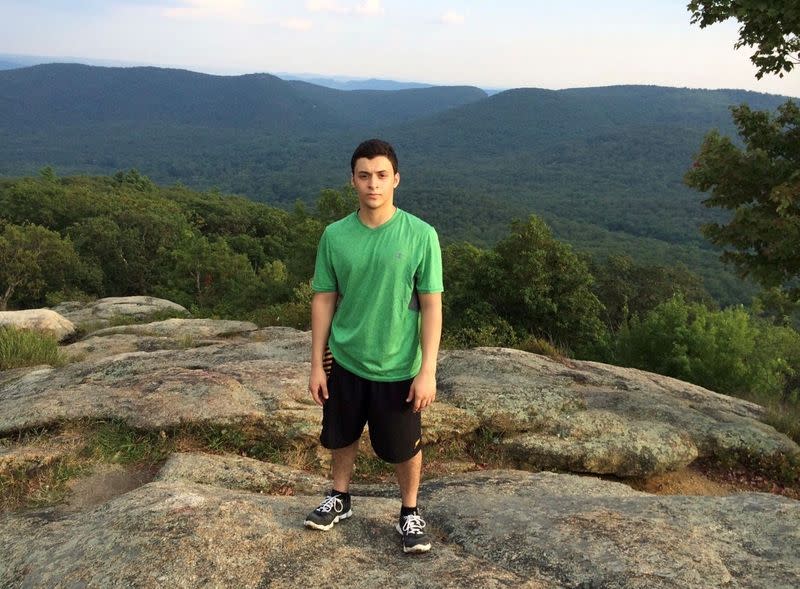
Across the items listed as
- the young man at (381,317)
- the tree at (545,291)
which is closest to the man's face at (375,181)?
the young man at (381,317)

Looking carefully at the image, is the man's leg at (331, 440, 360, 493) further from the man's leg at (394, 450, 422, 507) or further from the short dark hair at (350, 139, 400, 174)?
the short dark hair at (350, 139, 400, 174)

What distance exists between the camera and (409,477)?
3.80 meters

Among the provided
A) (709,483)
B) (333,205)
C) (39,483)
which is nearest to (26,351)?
(39,483)

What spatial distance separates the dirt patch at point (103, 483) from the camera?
4.71 metres

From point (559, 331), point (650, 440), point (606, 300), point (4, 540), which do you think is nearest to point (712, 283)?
point (606, 300)

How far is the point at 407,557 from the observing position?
3.64 m

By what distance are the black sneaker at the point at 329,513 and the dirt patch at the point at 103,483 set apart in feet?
7.11

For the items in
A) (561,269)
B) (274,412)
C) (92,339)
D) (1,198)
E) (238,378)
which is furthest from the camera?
(1,198)

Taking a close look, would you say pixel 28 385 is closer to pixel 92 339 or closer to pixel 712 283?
pixel 92 339

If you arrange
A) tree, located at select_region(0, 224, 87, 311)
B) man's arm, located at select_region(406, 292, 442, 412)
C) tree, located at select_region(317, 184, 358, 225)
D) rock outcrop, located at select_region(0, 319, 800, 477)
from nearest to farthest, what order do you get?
man's arm, located at select_region(406, 292, 442, 412) → rock outcrop, located at select_region(0, 319, 800, 477) → tree, located at select_region(0, 224, 87, 311) → tree, located at select_region(317, 184, 358, 225)

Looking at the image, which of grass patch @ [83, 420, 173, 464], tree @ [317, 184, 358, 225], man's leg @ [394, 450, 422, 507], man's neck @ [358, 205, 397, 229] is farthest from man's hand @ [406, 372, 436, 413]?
tree @ [317, 184, 358, 225]

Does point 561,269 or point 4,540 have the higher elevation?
point 4,540

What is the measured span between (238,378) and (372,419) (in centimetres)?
416

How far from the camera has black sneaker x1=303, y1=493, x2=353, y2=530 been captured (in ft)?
12.6
